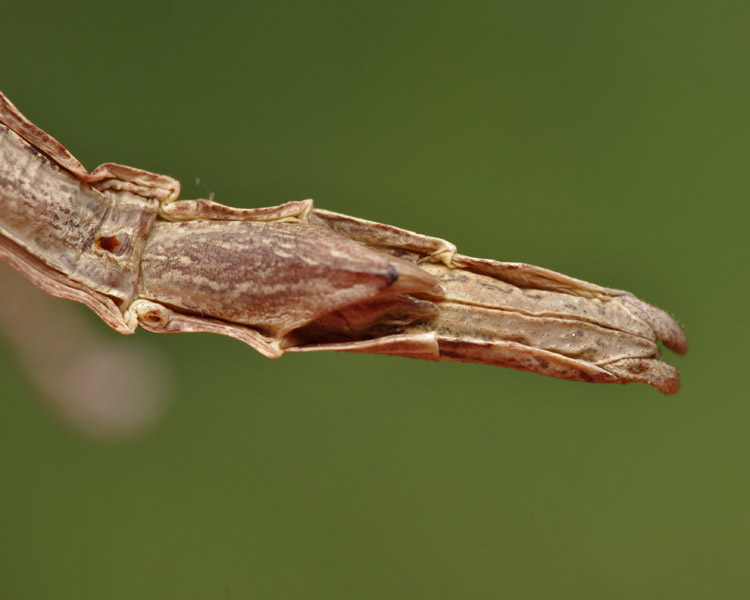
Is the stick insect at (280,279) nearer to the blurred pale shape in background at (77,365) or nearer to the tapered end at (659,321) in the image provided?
the tapered end at (659,321)

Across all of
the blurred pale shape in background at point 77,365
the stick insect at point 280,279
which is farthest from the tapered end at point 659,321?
the blurred pale shape in background at point 77,365

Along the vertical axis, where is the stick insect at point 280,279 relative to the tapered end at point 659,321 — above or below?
below

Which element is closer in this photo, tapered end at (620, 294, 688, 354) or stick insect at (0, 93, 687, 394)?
stick insect at (0, 93, 687, 394)

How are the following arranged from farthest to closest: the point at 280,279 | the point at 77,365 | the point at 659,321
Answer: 1. the point at 77,365
2. the point at 659,321
3. the point at 280,279

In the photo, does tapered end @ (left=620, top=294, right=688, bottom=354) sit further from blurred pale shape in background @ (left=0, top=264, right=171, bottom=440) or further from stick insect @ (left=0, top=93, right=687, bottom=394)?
blurred pale shape in background @ (left=0, top=264, right=171, bottom=440)

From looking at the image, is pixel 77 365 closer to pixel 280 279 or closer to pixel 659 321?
pixel 280 279

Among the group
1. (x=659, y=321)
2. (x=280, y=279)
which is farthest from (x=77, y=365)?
(x=659, y=321)

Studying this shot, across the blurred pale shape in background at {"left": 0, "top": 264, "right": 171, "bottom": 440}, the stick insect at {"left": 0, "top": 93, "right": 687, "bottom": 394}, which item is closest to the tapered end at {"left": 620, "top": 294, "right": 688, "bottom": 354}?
the stick insect at {"left": 0, "top": 93, "right": 687, "bottom": 394}

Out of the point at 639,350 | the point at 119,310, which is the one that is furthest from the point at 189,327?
the point at 639,350

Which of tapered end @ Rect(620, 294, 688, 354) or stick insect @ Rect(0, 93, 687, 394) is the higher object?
tapered end @ Rect(620, 294, 688, 354)

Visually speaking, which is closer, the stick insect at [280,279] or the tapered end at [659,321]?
the stick insect at [280,279]
